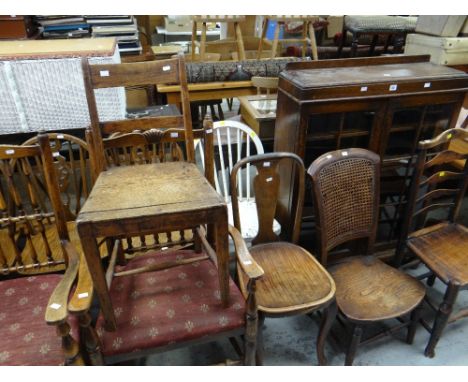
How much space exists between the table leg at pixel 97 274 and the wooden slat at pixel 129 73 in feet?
1.86

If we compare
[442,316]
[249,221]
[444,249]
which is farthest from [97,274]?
[444,249]

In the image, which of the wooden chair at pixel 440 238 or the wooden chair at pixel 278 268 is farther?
the wooden chair at pixel 440 238

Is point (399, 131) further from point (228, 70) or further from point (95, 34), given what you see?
point (95, 34)

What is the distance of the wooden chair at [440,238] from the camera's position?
63.6 inches

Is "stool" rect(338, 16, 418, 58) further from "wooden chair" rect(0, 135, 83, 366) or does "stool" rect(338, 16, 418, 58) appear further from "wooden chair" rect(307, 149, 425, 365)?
"wooden chair" rect(0, 135, 83, 366)

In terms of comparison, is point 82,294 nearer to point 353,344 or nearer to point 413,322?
point 353,344

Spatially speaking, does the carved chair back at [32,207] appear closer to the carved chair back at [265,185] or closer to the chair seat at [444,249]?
the carved chair back at [265,185]

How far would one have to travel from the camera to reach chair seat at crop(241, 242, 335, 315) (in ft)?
4.61

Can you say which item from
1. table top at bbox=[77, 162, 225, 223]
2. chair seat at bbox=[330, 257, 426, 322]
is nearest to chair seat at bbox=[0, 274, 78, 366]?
table top at bbox=[77, 162, 225, 223]

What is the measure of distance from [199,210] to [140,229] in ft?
0.63

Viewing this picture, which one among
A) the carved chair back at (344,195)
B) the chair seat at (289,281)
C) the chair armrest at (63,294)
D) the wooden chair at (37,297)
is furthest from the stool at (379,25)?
the chair armrest at (63,294)

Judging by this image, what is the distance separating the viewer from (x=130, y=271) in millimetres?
1360

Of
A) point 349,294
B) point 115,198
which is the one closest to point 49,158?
point 115,198

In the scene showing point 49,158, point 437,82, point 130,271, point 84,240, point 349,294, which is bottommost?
point 349,294
